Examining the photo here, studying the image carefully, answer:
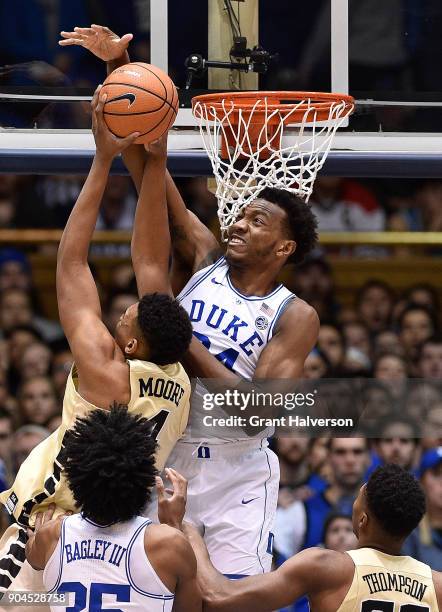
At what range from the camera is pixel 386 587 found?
11.3 feet

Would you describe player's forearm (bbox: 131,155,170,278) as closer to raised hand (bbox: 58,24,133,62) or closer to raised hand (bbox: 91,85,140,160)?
raised hand (bbox: 91,85,140,160)

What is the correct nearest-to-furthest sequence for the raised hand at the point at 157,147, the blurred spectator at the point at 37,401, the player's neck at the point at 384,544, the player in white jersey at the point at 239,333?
1. the player's neck at the point at 384,544
2. the raised hand at the point at 157,147
3. the player in white jersey at the point at 239,333
4. the blurred spectator at the point at 37,401

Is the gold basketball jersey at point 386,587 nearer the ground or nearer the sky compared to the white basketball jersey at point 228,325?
nearer the ground

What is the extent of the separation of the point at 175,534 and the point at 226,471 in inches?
33.4

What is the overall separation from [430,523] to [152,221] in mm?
1776

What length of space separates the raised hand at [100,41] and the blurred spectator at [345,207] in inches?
99.9

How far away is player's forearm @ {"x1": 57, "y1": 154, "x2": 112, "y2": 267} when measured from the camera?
3.70 m

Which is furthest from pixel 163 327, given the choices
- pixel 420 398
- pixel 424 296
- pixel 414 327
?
pixel 424 296

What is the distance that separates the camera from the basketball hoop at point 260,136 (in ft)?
13.5

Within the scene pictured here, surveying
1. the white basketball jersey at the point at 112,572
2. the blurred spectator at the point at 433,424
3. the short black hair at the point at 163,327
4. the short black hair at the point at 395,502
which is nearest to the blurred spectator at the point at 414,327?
the blurred spectator at the point at 433,424

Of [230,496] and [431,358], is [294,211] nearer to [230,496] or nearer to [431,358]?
[230,496]

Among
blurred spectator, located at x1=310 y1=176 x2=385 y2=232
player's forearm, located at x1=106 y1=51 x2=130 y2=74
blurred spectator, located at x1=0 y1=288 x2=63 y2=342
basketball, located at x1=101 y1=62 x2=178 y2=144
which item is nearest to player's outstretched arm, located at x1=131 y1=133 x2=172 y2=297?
basketball, located at x1=101 y1=62 x2=178 y2=144

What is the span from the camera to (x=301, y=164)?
4172 mm

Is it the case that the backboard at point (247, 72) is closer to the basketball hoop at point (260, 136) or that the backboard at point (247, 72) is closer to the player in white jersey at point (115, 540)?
the basketball hoop at point (260, 136)
